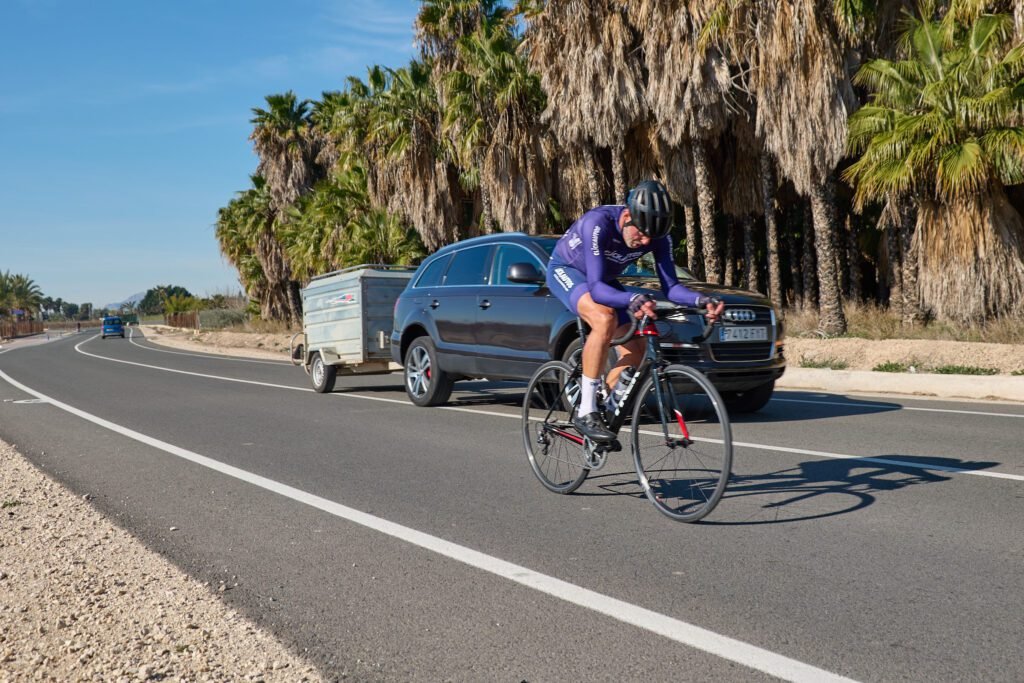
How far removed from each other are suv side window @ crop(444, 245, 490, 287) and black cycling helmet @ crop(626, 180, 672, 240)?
6033 mm

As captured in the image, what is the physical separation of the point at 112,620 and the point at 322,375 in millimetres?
11090

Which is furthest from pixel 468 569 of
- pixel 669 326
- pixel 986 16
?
pixel 986 16

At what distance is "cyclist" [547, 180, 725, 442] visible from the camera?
212 inches

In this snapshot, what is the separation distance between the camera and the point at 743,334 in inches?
372

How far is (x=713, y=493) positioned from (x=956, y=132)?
1269cm

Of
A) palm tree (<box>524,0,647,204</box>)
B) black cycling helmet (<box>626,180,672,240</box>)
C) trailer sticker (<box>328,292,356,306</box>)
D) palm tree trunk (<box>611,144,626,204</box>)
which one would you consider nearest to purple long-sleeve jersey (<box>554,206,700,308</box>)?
black cycling helmet (<box>626,180,672,240</box>)

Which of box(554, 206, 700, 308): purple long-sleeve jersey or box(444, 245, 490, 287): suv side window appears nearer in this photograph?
box(554, 206, 700, 308): purple long-sleeve jersey

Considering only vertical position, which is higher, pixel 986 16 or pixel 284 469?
pixel 986 16

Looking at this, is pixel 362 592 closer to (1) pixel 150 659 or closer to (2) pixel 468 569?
(2) pixel 468 569

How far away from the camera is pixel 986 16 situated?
15.7 m

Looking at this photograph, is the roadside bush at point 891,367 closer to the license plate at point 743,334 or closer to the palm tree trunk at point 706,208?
the license plate at point 743,334

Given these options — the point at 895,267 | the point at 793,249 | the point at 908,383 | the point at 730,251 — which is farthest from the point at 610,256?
the point at 793,249

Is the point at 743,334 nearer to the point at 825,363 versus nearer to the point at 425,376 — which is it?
the point at 425,376

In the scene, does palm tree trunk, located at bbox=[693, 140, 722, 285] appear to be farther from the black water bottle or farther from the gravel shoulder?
the gravel shoulder
